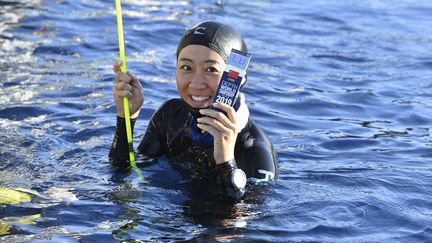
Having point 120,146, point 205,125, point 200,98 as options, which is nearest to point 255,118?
point 120,146

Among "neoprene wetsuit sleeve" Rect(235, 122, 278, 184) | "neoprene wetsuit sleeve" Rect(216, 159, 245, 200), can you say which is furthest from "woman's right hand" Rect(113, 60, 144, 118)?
"neoprene wetsuit sleeve" Rect(216, 159, 245, 200)

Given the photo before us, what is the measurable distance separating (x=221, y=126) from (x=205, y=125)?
4.2 inches

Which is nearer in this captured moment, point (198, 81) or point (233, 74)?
point (233, 74)

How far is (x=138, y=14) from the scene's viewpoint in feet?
43.0

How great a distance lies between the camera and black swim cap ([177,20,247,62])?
19.0ft

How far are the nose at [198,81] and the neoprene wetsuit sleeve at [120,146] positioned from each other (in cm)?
68

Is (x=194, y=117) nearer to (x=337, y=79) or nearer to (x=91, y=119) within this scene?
(x=91, y=119)

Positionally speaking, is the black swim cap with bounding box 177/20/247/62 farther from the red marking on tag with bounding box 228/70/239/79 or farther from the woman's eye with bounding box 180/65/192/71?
the red marking on tag with bounding box 228/70/239/79

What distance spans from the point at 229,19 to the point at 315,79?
329 cm

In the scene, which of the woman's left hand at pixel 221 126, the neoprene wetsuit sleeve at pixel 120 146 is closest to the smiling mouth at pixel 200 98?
the woman's left hand at pixel 221 126

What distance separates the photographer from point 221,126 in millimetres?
5254

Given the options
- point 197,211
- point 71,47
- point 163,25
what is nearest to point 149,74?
point 71,47

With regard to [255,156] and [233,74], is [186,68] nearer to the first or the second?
[233,74]

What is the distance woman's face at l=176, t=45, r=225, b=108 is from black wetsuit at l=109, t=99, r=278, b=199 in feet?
1.38
